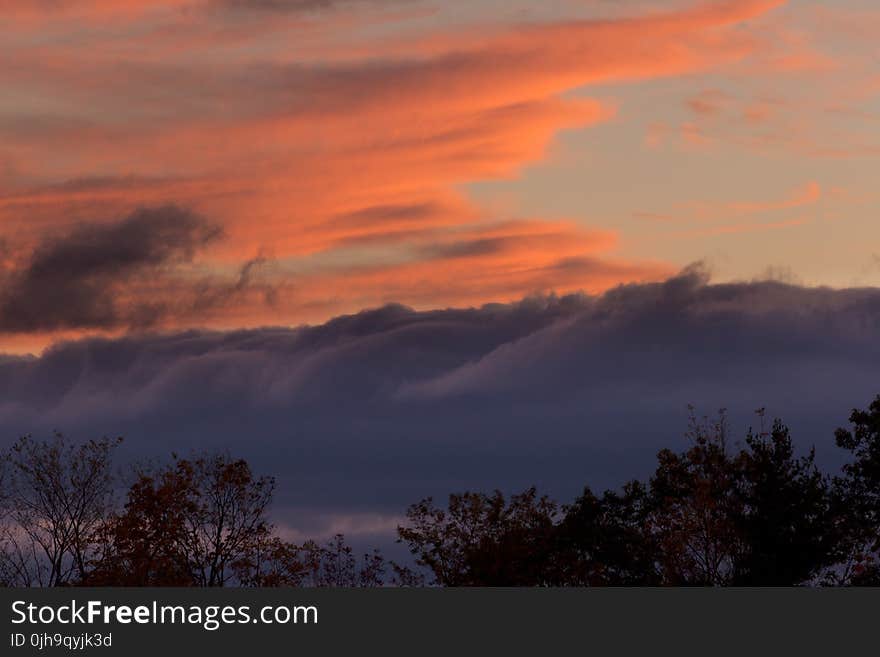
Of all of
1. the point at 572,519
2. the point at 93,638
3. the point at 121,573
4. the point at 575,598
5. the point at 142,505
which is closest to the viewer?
the point at 93,638

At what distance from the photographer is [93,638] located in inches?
1109

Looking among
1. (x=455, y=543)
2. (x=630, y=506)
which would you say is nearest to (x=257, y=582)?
(x=455, y=543)

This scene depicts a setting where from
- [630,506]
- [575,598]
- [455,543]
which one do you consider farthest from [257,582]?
[575,598]

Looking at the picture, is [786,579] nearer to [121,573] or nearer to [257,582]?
[257,582]

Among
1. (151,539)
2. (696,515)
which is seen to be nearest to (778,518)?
(696,515)

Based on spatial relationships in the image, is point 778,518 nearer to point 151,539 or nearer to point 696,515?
point 696,515

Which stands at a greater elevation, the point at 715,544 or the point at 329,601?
Answer: the point at 715,544

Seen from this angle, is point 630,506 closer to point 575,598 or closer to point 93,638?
point 575,598

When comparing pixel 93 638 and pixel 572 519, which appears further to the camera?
pixel 572 519

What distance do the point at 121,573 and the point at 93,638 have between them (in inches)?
1428

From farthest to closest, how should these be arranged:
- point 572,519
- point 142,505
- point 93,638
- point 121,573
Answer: point 572,519, point 142,505, point 121,573, point 93,638

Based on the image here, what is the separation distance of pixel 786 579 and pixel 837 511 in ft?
23.5

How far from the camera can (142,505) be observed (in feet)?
222

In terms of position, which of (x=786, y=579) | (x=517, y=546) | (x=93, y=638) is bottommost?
(x=93, y=638)
